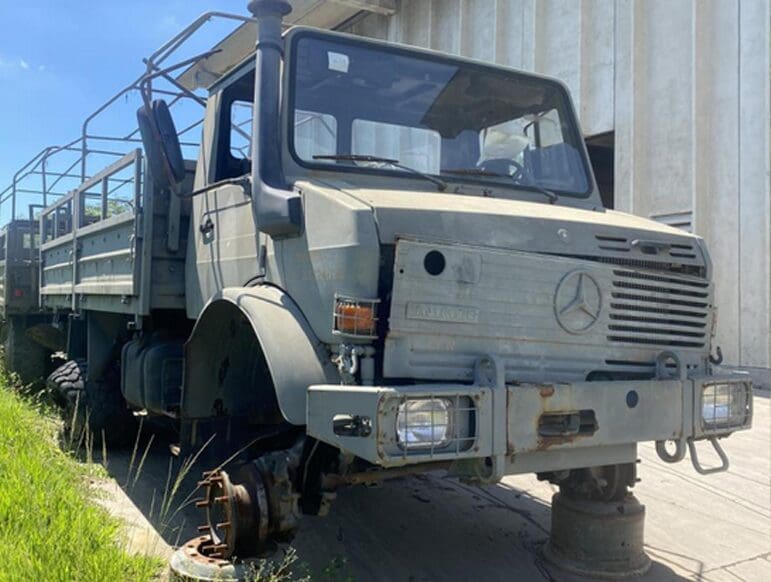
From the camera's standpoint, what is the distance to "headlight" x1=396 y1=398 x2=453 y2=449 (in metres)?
2.51

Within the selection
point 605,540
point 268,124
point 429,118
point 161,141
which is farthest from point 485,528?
point 161,141

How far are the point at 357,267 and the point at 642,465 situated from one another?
13.3ft

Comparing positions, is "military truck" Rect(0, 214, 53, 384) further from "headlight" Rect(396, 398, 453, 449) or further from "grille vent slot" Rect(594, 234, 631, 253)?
"grille vent slot" Rect(594, 234, 631, 253)

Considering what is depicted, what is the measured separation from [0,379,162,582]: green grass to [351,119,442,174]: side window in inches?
85.0

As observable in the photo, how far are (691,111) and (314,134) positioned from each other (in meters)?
Answer: 7.71

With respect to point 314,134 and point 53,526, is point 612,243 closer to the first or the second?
point 314,134

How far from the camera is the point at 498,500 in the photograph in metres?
4.78

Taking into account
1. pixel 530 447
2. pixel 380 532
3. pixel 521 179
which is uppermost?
pixel 521 179

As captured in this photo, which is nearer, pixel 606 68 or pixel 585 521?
pixel 585 521

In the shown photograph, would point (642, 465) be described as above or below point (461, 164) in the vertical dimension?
below

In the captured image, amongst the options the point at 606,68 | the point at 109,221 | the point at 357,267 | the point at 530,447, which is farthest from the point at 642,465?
the point at 606,68

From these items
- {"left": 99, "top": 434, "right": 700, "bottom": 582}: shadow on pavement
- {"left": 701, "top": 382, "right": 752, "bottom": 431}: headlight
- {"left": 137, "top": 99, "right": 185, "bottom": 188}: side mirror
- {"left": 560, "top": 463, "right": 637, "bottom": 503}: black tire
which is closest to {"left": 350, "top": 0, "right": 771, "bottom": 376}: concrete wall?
{"left": 99, "top": 434, "right": 700, "bottom": 582}: shadow on pavement

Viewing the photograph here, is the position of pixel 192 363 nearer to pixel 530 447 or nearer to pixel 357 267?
pixel 357 267

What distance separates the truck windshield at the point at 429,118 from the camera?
3.52 metres
